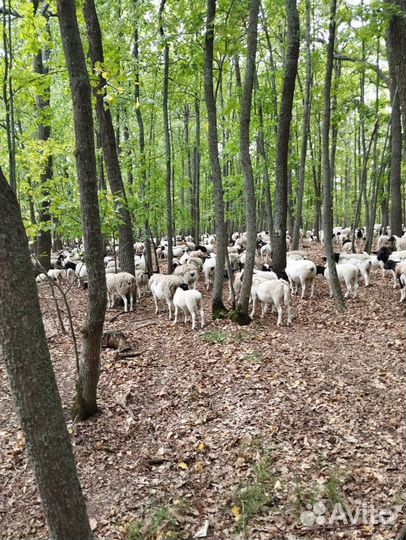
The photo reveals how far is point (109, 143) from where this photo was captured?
12.6 meters

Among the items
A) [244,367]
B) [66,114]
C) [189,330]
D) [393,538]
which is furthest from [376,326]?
[66,114]

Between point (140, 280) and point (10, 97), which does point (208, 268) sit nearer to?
point (140, 280)

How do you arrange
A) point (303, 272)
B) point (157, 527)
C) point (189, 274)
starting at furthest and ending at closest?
point (189, 274)
point (303, 272)
point (157, 527)

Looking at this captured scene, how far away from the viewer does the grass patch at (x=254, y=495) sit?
4.48 meters

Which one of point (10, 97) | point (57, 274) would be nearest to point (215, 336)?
point (10, 97)

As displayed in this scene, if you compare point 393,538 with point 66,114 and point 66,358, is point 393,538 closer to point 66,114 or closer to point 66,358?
point 66,358

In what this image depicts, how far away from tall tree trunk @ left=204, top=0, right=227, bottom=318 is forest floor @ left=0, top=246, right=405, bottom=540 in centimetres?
200

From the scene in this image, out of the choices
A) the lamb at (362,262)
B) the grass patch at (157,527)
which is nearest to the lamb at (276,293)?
the lamb at (362,262)

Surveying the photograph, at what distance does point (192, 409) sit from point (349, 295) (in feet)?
25.8

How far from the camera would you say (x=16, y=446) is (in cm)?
611

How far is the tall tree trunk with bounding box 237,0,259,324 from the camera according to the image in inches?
355

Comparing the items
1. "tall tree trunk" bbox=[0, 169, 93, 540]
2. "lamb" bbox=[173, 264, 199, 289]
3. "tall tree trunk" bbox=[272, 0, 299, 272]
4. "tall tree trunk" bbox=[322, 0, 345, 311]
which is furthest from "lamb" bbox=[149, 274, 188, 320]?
"tall tree trunk" bbox=[0, 169, 93, 540]

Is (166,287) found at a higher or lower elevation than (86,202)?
lower

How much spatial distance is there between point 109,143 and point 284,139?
232 inches
